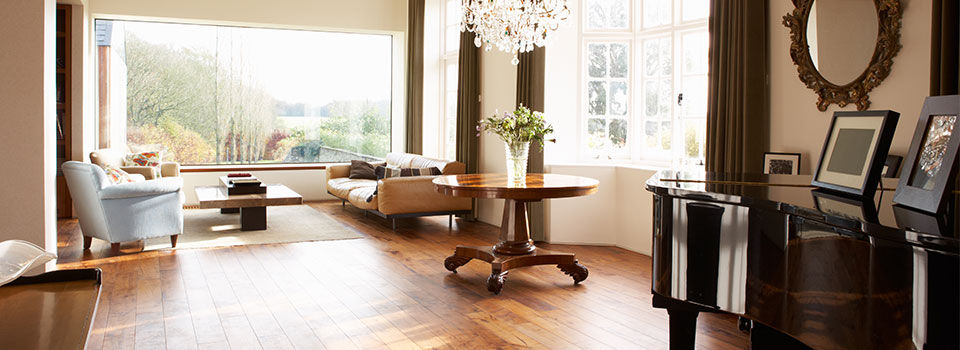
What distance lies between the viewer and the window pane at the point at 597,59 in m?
6.46

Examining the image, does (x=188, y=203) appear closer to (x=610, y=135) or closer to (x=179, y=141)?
(x=179, y=141)

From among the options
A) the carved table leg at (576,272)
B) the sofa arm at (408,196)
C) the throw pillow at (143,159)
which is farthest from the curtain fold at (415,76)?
the carved table leg at (576,272)

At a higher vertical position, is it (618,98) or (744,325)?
(618,98)

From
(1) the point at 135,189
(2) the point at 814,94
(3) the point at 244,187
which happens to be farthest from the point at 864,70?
(3) the point at 244,187

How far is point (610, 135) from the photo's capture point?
6.49m

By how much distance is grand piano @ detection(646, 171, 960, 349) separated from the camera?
4.75ft

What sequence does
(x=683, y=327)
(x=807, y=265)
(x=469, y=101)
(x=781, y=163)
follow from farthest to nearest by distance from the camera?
1. (x=469, y=101)
2. (x=781, y=163)
3. (x=683, y=327)
4. (x=807, y=265)

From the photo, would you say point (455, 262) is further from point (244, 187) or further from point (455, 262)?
point (244, 187)

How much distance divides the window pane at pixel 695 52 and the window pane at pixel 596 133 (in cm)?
101

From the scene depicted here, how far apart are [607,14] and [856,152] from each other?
15.0ft

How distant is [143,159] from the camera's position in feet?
28.7

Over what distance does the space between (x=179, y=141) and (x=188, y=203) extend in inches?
36.5

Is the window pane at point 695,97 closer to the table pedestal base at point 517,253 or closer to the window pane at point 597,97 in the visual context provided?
the window pane at point 597,97

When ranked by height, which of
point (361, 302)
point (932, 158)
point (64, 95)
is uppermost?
point (64, 95)
